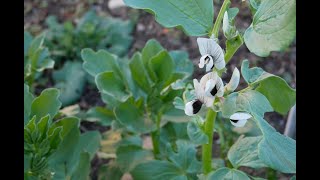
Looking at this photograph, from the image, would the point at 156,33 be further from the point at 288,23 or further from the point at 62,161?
the point at 288,23

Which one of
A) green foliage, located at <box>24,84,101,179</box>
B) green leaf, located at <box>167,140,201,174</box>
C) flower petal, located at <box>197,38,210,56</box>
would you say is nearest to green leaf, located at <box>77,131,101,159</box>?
green foliage, located at <box>24,84,101,179</box>

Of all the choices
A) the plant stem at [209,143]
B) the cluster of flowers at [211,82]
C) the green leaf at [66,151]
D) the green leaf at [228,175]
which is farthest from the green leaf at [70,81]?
the cluster of flowers at [211,82]

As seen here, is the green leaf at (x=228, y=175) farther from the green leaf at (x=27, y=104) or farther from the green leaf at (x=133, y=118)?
the green leaf at (x=27, y=104)

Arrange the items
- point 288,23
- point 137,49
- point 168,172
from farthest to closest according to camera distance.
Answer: point 137,49, point 168,172, point 288,23

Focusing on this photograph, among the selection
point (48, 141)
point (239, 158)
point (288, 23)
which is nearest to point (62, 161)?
point (48, 141)
